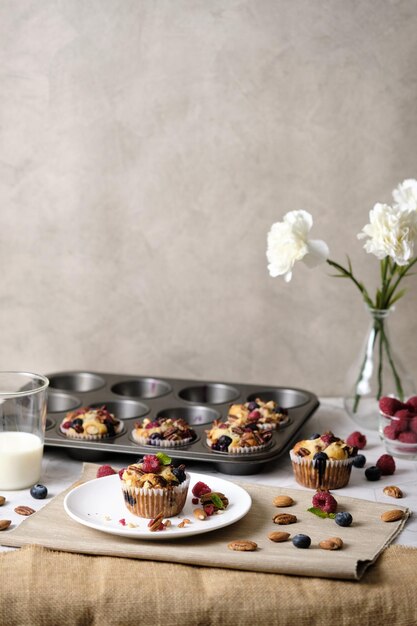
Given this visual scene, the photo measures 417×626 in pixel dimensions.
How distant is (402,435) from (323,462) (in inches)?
11.3

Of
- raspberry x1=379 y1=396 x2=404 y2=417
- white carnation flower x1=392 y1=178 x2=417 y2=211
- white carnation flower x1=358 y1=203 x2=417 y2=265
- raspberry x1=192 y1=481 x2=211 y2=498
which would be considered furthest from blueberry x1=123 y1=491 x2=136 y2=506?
white carnation flower x1=392 y1=178 x2=417 y2=211

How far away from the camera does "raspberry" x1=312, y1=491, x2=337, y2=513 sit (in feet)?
4.94

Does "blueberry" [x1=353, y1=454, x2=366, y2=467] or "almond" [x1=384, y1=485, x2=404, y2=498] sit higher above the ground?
"blueberry" [x1=353, y1=454, x2=366, y2=467]

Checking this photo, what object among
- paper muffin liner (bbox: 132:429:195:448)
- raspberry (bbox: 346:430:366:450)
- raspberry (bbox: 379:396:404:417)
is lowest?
paper muffin liner (bbox: 132:429:195:448)

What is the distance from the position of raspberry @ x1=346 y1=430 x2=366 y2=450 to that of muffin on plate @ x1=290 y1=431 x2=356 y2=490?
0.19 metres

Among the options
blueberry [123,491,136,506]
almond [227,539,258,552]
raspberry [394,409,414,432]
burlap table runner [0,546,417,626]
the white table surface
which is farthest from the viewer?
raspberry [394,409,414,432]

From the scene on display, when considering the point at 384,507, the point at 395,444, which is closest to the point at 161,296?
the point at 395,444

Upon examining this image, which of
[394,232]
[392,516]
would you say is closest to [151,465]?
[392,516]

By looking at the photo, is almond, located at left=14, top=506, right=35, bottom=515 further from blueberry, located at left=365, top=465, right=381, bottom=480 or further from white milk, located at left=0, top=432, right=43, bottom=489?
blueberry, located at left=365, top=465, right=381, bottom=480

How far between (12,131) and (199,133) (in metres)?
0.50

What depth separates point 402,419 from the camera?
1839mm

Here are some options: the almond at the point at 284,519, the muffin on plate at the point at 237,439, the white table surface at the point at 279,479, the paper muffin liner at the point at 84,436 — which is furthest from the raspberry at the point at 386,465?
the paper muffin liner at the point at 84,436

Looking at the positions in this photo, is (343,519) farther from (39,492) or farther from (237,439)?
(39,492)

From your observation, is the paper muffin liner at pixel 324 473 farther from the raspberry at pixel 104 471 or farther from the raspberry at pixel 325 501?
the raspberry at pixel 104 471
